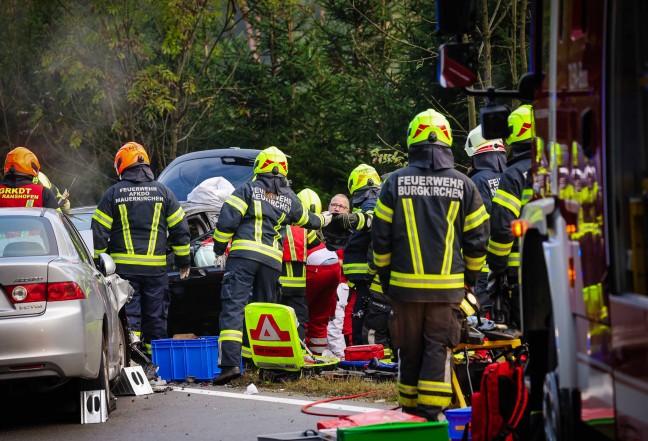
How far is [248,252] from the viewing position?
11.7 meters

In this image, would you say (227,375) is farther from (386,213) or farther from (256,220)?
(386,213)

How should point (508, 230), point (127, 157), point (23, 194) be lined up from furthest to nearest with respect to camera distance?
1. point (23, 194)
2. point (127, 157)
3. point (508, 230)

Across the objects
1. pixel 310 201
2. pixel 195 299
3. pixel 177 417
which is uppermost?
pixel 310 201

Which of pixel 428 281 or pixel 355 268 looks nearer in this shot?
pixel 428 281

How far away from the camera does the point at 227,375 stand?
1112 centimetres

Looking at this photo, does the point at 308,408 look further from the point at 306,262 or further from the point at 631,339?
the point at 631,339

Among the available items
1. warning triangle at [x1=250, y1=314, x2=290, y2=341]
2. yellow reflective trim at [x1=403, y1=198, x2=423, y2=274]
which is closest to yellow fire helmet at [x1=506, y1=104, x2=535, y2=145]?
yellow reflective trim at [x1=403, y1=198, x2=423, y2=274]

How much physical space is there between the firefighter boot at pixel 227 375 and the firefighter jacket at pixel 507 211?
2902 mm

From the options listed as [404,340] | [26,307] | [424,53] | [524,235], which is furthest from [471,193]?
[424,53]

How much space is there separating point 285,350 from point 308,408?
5.11 feet

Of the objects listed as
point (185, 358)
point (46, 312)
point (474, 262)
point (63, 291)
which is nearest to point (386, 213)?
point (474, 262)

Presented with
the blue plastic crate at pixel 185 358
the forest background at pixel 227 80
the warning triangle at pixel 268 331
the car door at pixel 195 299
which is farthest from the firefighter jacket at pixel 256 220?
the forest background at pixel 227 80

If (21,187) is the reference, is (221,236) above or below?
below

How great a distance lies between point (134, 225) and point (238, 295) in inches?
50.5
